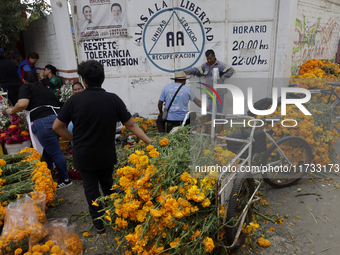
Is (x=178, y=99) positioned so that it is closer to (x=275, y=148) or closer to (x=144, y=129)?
(x=144, y=129)

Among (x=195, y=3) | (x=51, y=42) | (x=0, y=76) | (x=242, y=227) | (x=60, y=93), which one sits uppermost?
(x=195, y=3)

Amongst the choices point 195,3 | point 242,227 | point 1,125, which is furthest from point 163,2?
point 242,227

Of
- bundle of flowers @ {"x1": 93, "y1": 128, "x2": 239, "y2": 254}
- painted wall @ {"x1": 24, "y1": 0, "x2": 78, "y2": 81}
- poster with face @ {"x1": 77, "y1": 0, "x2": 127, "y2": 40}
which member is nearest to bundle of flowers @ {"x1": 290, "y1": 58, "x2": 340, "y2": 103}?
bundle of flowers @ {"x1": 93, "y1": 128, "x2": 239, "y2": 254}

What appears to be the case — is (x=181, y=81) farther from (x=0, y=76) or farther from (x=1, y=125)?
(x=0, y=76)

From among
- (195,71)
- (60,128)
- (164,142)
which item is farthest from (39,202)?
(195,71)

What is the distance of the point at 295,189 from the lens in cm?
400

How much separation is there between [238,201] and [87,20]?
5979 mm

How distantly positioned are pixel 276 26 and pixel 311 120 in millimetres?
3322

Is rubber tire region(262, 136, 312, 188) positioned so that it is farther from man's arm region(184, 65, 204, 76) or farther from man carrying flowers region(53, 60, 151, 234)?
man's arm region(184, 65, 204, 76)

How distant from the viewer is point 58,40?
658 cm

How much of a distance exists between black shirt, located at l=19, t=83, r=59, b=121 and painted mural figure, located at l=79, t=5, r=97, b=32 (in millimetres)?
3181

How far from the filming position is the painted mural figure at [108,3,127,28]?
6.33 m

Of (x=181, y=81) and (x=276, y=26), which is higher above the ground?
(x=276, y=26)

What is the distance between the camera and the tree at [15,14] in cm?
631
